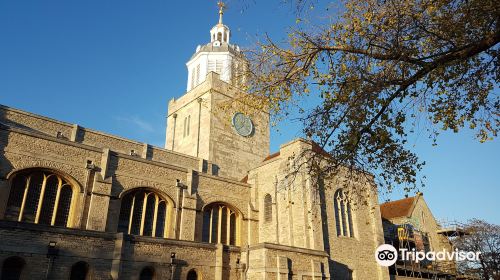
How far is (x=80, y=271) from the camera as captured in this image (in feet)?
49.8

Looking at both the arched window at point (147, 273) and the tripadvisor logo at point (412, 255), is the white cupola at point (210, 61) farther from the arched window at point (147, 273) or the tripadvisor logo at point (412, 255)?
the arched window at point (147, 273)

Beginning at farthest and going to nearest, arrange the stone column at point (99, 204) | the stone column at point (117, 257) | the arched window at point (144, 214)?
the arched window at point (144, 214)
the stone column at point (99, 204)
the stone column at point (117, 257)

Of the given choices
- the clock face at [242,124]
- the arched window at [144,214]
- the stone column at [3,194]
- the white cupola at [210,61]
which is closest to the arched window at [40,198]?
the stone column at [3,194]

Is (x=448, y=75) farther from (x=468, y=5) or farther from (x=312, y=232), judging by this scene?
(x=312, y=232)

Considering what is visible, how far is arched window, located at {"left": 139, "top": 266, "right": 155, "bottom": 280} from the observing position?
1653 cm

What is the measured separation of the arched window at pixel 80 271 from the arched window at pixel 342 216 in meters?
14.4

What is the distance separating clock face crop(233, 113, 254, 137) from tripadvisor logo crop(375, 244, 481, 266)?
14.1 m

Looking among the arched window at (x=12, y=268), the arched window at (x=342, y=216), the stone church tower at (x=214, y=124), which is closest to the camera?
the arched window at (x=12, y=268)

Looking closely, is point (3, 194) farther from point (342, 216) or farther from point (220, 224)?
point (342, 216)

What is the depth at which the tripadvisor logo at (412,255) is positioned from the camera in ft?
81.6

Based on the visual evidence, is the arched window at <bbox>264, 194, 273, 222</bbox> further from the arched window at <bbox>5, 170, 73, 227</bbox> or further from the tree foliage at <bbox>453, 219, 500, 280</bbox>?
the tree foliage at <bbox>453, 219, 500, 280</bbox>

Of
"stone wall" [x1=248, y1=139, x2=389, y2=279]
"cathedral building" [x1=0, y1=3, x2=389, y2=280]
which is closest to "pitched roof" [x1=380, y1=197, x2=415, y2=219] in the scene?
"stone wall" [x1=248, y1=139, x2=389, y2=279]

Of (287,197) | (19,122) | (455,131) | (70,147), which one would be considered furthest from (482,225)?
A: (19,122)

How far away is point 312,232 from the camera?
813 inches
